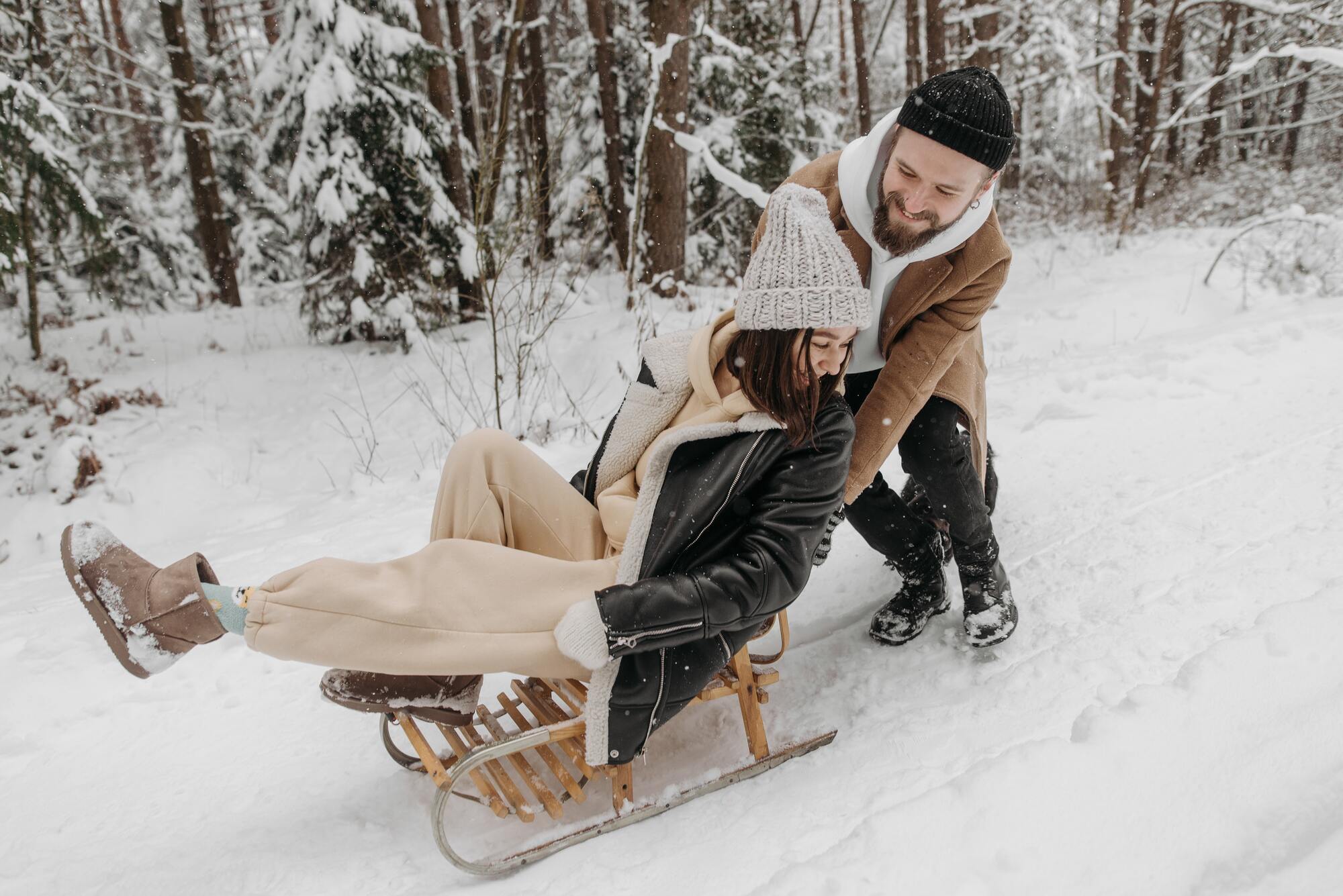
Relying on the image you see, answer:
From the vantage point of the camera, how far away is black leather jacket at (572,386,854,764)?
1.93 m

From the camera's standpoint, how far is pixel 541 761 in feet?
8.43

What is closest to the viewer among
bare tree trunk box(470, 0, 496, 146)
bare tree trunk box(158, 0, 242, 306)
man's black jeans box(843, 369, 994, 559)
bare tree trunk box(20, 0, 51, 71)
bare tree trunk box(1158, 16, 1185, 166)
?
man's black jeans box(843, 369, 994, 559)

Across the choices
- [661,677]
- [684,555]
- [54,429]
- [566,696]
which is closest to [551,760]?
[566,696]

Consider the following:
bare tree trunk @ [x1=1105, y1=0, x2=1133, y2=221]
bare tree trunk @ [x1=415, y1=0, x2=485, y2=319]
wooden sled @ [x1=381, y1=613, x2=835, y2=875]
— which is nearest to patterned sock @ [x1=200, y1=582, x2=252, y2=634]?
wooden sled @ [x1=381, y1=613, x2=835, y2=875]

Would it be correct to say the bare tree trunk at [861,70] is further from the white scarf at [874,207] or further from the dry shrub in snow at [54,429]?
the white scarf at [874,207]

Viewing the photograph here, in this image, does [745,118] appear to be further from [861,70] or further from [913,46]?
[913,46]

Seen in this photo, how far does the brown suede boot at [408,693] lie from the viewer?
2.11 metres

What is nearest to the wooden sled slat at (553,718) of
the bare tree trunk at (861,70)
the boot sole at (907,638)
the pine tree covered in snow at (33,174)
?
the boot sole at (907,638)

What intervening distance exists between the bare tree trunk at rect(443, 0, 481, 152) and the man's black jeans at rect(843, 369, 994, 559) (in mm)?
9369

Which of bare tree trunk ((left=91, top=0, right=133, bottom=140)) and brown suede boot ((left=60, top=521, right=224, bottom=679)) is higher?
bare tree trunk ((left=91, top=0, right=133, bottom=140))

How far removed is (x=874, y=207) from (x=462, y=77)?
10167 millimetres

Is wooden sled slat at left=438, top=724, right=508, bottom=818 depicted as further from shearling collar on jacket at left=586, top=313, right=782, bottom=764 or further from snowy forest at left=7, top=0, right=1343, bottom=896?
shearling collar on jacket at left=586, top=313, right=782, bottom=764

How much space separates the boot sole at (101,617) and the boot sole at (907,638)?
7.41 feet

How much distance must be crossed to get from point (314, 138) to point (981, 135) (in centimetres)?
760
